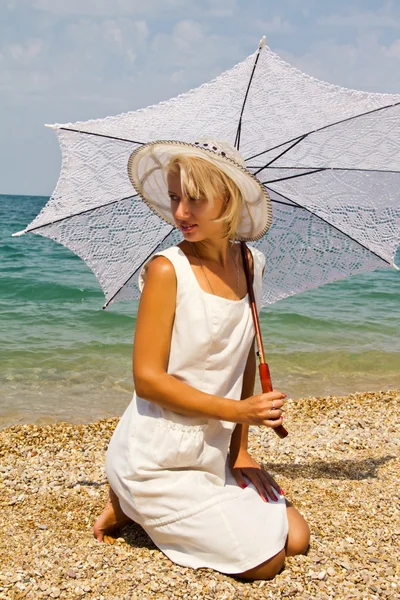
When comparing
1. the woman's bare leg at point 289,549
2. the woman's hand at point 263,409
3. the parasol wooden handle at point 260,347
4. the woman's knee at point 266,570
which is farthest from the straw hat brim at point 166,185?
the woman's knee at point 266,570

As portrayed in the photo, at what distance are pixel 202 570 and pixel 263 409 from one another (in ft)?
2.48

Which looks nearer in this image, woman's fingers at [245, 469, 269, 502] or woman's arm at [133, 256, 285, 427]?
woman's arm at [133, 256, 285, 427]

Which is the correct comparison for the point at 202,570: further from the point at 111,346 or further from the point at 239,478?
the point at 111,346

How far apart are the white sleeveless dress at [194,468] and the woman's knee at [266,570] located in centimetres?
3

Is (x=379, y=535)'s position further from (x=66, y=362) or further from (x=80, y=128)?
(x=66, y=362)

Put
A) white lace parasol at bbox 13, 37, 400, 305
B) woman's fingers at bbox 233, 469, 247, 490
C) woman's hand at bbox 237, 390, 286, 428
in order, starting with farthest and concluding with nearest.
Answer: white lace parasol at bbox 13, 37, 400, 305 → woman's fingers at bbox 233, 469, 247, 490 → woman's hand at bbox 237, 390, 286, 428

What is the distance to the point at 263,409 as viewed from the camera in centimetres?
261

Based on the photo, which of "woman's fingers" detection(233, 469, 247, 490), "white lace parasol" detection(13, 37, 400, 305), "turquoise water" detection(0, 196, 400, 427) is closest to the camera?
"woman's fingers" detection(233, 469, 247, 490)

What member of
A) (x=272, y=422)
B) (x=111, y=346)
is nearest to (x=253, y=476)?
(x=272, y=422)

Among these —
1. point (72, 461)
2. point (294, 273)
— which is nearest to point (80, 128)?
point (294, 273)

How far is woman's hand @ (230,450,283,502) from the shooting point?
3.04m

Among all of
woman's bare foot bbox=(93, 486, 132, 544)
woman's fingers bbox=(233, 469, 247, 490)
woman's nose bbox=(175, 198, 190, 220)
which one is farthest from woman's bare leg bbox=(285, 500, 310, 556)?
woman's nose bbox=(175, 198, 190, 220)

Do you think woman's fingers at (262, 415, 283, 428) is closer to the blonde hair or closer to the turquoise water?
the blonde hair

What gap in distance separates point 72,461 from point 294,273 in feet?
6.40
